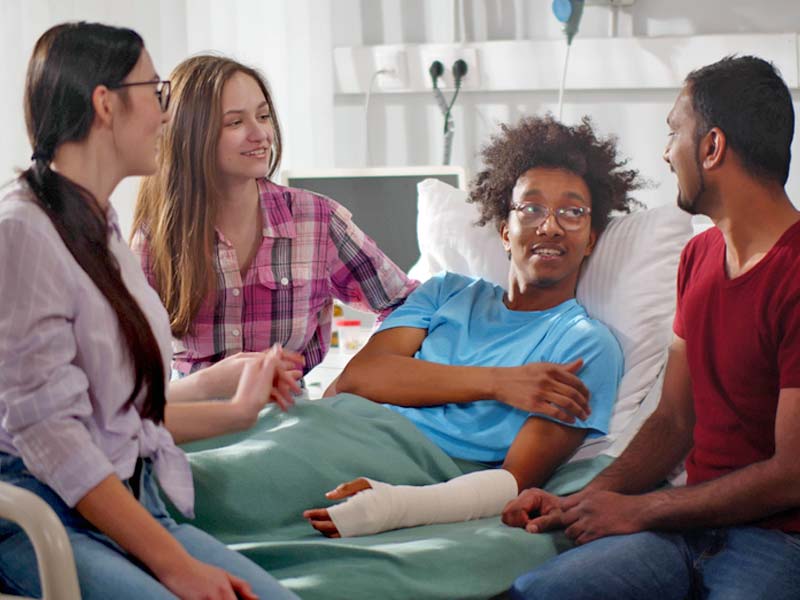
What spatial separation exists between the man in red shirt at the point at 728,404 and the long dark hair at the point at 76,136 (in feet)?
2.09

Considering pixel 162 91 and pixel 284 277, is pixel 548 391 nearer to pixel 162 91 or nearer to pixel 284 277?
pixel 284 277

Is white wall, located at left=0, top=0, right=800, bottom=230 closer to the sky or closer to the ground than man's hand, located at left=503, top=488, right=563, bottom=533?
closer to the sky

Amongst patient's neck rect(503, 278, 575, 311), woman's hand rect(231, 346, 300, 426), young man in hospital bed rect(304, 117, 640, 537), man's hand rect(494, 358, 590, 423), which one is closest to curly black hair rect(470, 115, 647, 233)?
young man in hospital bed rect(304, 117, 640, 537)

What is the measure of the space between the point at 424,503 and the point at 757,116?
70 centimetres

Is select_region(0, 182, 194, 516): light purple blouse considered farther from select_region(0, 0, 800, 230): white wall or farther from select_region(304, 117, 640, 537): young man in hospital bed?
select_region(0, 0, 800, 230): white wall

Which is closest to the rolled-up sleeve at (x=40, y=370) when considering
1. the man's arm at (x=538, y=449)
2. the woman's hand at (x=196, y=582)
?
the woman's hand at (x=196, y=582)

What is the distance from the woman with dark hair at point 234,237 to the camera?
2061 mm

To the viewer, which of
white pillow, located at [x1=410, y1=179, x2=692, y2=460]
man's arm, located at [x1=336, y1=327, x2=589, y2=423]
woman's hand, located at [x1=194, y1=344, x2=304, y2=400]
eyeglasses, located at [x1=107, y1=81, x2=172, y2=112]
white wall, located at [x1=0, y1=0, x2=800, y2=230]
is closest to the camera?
eyeglasses, located at [x1=107, y1=81, x2=172, y2=112]

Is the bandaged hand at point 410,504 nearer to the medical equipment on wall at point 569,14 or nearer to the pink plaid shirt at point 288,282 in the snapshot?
the pink plaid shirt at point 288,282

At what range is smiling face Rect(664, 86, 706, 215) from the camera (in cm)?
162

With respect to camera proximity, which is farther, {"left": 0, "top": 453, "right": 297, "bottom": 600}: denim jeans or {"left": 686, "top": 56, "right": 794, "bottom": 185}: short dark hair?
{"left": 686, "top": 56, "right": 794, "bottom": 185}: short dark hair

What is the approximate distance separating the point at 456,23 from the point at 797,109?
919 millimetres

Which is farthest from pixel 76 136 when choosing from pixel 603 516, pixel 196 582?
pixel 603 516

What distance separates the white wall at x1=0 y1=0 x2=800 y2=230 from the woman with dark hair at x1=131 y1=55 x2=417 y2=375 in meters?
0.76
